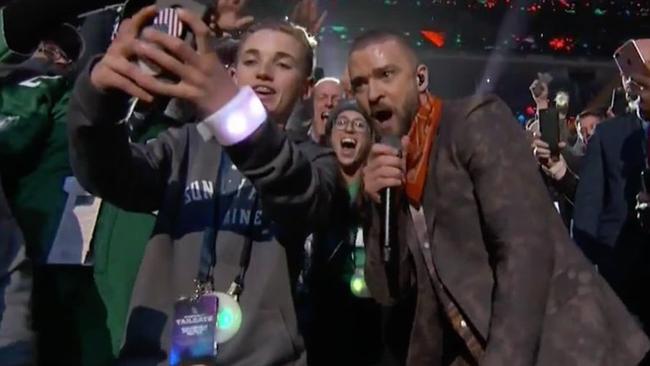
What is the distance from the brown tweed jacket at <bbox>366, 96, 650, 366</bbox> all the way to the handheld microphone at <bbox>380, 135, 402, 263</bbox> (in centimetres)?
7

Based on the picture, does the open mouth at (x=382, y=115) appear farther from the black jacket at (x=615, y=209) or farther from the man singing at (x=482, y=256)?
the black jacket at (x=615, y=209)

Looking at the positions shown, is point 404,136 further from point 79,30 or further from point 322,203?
point 79,30

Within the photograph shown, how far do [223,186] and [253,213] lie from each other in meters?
0.11

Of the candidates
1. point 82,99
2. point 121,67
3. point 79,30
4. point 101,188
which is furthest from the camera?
point 79,30

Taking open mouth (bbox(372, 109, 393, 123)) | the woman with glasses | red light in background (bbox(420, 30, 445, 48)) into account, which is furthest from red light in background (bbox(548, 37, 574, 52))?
open mouth (bbox(372, 109, 393, 123))

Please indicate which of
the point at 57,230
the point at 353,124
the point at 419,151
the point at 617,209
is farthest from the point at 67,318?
Result: the point at 617,209

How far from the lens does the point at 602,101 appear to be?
33.9 ft

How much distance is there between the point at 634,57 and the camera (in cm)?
387

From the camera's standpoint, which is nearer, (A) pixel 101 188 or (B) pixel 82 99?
(B) pixel 82 99

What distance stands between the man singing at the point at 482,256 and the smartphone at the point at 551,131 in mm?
2328

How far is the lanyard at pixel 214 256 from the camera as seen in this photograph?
2.30 metres

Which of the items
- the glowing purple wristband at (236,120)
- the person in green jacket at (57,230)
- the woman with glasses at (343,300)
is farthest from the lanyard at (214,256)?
the woman with glasses at (343,300)

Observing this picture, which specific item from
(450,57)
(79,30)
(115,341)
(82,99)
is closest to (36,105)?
(79,30)

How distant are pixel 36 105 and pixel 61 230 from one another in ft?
1.28
